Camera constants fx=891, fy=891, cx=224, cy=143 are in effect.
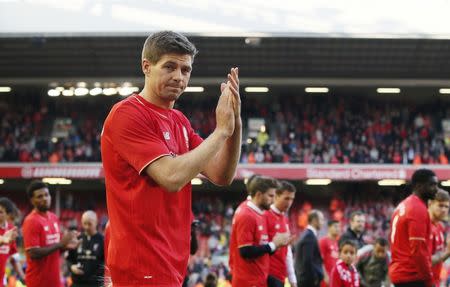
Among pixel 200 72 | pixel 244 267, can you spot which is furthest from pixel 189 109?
pixel 244 267

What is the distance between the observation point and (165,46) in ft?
13.5

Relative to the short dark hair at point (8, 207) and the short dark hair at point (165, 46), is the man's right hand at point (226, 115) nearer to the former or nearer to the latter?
the short dark hair at point (165, 46)

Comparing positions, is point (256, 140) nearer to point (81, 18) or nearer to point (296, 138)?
point (296, 138)

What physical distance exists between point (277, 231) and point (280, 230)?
0.08 metres

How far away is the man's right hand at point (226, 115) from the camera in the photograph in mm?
4012

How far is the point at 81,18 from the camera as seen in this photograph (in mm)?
31172

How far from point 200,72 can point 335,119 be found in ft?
19.3

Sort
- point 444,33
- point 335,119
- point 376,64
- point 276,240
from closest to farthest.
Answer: point 276,240 < point 444,33 < point 376,64 < point 335,119

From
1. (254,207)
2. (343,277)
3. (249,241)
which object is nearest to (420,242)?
(249,241)

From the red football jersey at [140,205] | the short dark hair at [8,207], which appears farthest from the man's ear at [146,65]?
the short dark hair at [8,207]

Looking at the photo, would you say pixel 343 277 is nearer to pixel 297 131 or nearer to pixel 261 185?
pixel 261 185

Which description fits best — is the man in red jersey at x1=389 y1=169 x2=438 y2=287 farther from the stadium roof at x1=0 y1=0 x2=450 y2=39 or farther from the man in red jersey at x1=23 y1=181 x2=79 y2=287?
the stadium roof at x1=0 y1=0 x2=450 y2=39

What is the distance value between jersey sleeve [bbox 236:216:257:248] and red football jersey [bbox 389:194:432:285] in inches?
64.0

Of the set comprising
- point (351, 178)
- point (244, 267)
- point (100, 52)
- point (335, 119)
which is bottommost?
point (244, 267)
